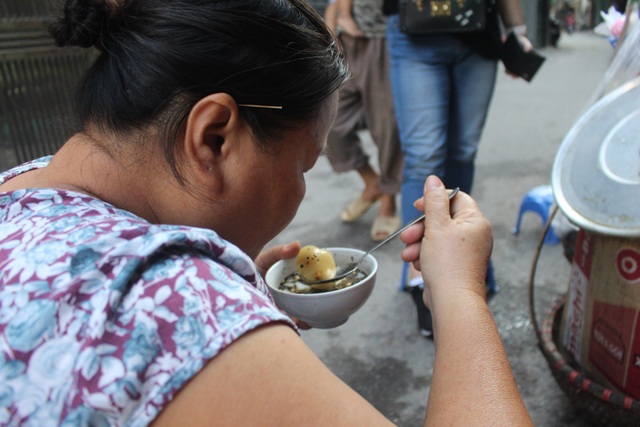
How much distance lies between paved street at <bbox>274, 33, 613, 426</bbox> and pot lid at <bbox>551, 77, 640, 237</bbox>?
716mm

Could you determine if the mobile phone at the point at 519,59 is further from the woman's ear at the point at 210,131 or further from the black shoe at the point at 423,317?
the woman's ear at the point at 210,131

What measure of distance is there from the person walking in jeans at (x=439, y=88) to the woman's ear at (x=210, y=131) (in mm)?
1563

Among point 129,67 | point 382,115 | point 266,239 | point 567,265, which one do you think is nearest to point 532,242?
point 567,265

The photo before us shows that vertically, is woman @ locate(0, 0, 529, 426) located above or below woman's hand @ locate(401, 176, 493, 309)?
above

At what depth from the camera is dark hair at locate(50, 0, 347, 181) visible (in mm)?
797

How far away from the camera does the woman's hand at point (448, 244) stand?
966mm

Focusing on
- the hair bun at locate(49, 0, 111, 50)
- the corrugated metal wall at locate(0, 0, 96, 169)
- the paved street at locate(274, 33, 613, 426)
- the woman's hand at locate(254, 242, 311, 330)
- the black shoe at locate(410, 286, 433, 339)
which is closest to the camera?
the hair bun at locate(49, 0, 111, 50)

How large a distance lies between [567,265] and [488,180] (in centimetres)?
146

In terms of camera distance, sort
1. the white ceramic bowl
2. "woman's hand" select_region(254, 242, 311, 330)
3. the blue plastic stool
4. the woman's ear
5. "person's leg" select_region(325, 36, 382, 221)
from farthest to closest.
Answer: "person's leg" select_region(325, 36, 382, 221) < the blue plastic stool < "woman's hand" select_region(254, 242, 311, 330) < the white ceramic bowl < the woman's ear

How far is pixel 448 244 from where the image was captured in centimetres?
102

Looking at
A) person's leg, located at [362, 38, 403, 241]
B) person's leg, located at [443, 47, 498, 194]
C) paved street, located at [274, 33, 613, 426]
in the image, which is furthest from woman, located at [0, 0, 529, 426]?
person's leg, located at [362, 38, 403, 241]

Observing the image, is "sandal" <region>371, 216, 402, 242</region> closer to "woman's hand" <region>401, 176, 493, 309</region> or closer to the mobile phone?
the mobile phone

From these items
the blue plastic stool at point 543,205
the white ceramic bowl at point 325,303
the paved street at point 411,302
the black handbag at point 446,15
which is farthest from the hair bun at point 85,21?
the blue plastic stool at point 543,205

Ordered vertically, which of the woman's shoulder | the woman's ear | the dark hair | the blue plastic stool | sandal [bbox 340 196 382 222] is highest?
the dark hair
